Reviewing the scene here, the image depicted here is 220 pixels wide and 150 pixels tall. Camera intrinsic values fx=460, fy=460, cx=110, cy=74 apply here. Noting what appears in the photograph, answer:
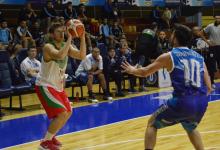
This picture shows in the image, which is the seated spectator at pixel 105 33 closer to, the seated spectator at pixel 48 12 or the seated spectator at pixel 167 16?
the seated spectator at pixel 48 12

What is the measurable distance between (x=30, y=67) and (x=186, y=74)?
20.3 ft

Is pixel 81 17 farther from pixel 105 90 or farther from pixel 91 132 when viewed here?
pixel 91 132

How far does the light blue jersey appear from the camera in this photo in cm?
458

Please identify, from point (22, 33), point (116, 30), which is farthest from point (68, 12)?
point (22, 33)

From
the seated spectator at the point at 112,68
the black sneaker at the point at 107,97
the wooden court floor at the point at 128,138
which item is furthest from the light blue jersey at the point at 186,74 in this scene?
the seated spectator at the point at 112,68

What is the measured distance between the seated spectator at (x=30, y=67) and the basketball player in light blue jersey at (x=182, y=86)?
5809 mm

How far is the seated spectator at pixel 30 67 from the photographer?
10172mm

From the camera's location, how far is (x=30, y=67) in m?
10.2

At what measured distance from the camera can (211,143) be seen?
21.1ft

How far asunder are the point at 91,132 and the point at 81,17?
959 cm

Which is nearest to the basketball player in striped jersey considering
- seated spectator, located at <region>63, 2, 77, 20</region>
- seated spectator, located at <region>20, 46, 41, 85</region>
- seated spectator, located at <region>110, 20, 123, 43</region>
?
seated spectator, located at <region>20, 46, 41, 85</region>

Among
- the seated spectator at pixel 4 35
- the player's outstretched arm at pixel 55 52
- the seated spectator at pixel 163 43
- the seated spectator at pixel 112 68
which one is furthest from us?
the seated spectator at pixel 163 43

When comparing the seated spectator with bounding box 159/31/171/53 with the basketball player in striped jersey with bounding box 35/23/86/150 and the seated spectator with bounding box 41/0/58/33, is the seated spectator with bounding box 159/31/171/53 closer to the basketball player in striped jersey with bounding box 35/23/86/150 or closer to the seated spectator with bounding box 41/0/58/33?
the seated spectator with bounding box 41/0/58/33

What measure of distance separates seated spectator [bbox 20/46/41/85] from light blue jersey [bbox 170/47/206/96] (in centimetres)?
597
